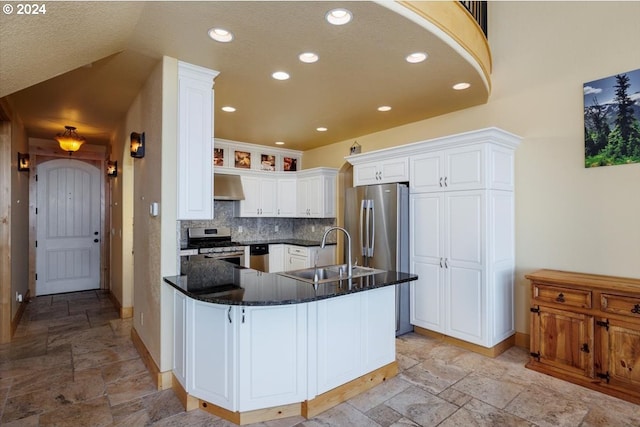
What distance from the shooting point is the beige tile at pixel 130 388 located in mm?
2611

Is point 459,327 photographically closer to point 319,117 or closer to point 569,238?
point 569,238

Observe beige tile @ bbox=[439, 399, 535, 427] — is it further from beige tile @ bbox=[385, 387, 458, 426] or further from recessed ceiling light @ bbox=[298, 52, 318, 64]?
recessed ceiling light @ bbox=[298, 52, 318, 64]

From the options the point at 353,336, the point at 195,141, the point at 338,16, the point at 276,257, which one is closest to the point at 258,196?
the point at 276,257

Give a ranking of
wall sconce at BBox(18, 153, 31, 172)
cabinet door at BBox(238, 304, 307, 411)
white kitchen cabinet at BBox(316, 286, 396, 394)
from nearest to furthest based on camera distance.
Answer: cabinet door at BBox(238, 304, 307, 411)
white kitchen cabinet at BBox(316, 286, 396, 394)
wall sconce at BBox(18, 153, 31, 172)

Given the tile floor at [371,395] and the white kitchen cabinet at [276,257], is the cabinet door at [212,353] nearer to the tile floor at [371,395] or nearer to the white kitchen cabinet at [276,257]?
the tile floor at [371,395]

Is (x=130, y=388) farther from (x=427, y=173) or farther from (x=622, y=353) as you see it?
(x=622, y=353)

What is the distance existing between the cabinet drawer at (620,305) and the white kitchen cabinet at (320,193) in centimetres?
386

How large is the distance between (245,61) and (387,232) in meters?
2.42

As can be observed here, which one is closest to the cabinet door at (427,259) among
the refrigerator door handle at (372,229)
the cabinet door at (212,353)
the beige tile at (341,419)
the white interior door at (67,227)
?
the refrigerator door handle at (372,229)

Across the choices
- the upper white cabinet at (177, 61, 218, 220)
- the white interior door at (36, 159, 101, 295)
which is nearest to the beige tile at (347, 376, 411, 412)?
the upper white cabinet at (177, 61, 218, 220)

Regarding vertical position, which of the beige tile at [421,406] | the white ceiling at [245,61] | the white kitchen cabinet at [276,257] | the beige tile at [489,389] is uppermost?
the white ceiling at [245,61]

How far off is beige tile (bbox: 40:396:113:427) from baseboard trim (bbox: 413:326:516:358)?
320 cm

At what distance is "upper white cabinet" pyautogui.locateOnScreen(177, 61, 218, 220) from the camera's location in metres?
2.81

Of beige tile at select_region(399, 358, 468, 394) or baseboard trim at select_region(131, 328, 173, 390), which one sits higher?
baseboard trim at select_region(131, 328, 173, 390)
